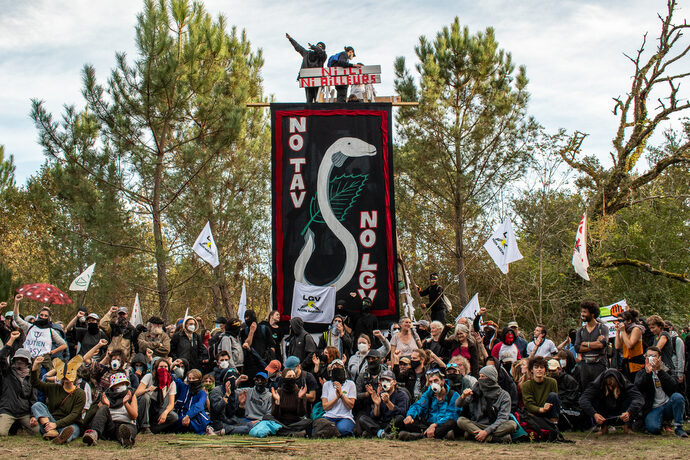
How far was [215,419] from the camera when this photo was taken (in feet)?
34.2

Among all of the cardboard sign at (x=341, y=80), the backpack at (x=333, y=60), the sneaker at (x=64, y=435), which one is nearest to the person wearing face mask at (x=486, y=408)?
the sneaker at (x=64, y=435)

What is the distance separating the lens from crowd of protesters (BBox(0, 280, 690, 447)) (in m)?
9.52

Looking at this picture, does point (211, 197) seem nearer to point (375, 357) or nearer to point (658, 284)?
point (375, 357)

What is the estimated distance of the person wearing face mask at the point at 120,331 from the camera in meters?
12.0

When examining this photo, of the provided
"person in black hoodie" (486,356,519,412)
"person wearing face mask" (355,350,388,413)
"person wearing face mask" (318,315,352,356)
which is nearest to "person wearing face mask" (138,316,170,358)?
"person wearing face mask" (318,315,352,356)

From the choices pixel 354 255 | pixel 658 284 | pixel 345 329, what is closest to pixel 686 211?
pixel 658 284

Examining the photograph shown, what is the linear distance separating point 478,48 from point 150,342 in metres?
13.4

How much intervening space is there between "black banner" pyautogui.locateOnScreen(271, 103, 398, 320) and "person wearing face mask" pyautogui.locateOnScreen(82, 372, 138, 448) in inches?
191

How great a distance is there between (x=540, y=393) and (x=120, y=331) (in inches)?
275

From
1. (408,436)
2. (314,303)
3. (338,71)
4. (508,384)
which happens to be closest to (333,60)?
(338,71)

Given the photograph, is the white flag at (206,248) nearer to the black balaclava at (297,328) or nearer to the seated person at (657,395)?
the black balaclava at (297,328)

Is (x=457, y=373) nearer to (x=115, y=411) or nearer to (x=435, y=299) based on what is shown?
(x=435, y=299)

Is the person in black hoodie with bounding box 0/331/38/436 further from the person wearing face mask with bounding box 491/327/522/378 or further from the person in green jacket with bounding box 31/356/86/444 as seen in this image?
the person wearing face mask with bounding box 491/327/522/378

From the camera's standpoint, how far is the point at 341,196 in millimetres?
14781
